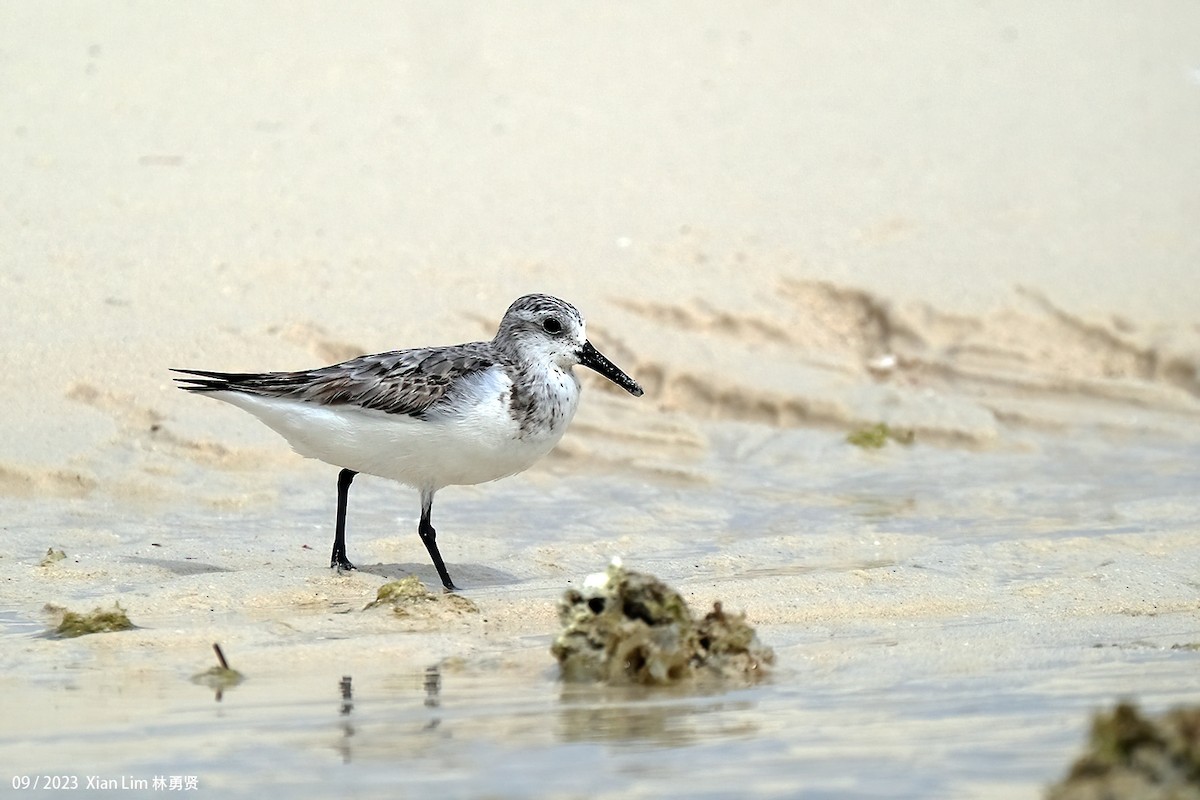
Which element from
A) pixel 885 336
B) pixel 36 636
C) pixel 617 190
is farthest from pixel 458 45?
pixel 36 636

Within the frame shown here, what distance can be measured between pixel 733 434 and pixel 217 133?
427 centimetres

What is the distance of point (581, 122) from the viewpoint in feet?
40.7

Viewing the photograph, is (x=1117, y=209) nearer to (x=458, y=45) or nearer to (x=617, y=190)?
(x=617, y=190)

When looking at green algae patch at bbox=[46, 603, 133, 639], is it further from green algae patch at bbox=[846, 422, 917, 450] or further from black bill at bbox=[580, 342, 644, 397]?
green algae patch at bbox=[846, 422, 917, 450]

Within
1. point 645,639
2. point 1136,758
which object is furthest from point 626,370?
point 1136,758

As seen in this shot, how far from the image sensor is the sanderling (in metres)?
7.18

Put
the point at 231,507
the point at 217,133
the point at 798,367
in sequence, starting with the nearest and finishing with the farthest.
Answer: the point at 231,507 < the point at 798,367 < the point at 217,133

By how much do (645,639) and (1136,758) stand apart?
80.5 inches

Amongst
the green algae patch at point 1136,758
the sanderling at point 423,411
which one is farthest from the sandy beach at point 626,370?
the green algae patch at point 1136,758

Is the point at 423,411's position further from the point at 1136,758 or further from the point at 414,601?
the point at 1136,758

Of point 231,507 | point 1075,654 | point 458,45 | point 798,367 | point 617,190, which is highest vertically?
point 458,45

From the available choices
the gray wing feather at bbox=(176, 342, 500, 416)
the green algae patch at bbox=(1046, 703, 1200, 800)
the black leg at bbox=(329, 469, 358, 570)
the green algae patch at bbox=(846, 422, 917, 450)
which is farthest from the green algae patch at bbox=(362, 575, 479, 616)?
the green algae patch at bbox=(846, 422, 917, 450)

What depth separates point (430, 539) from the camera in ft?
23.8

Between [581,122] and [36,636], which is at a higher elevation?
[581,122]
